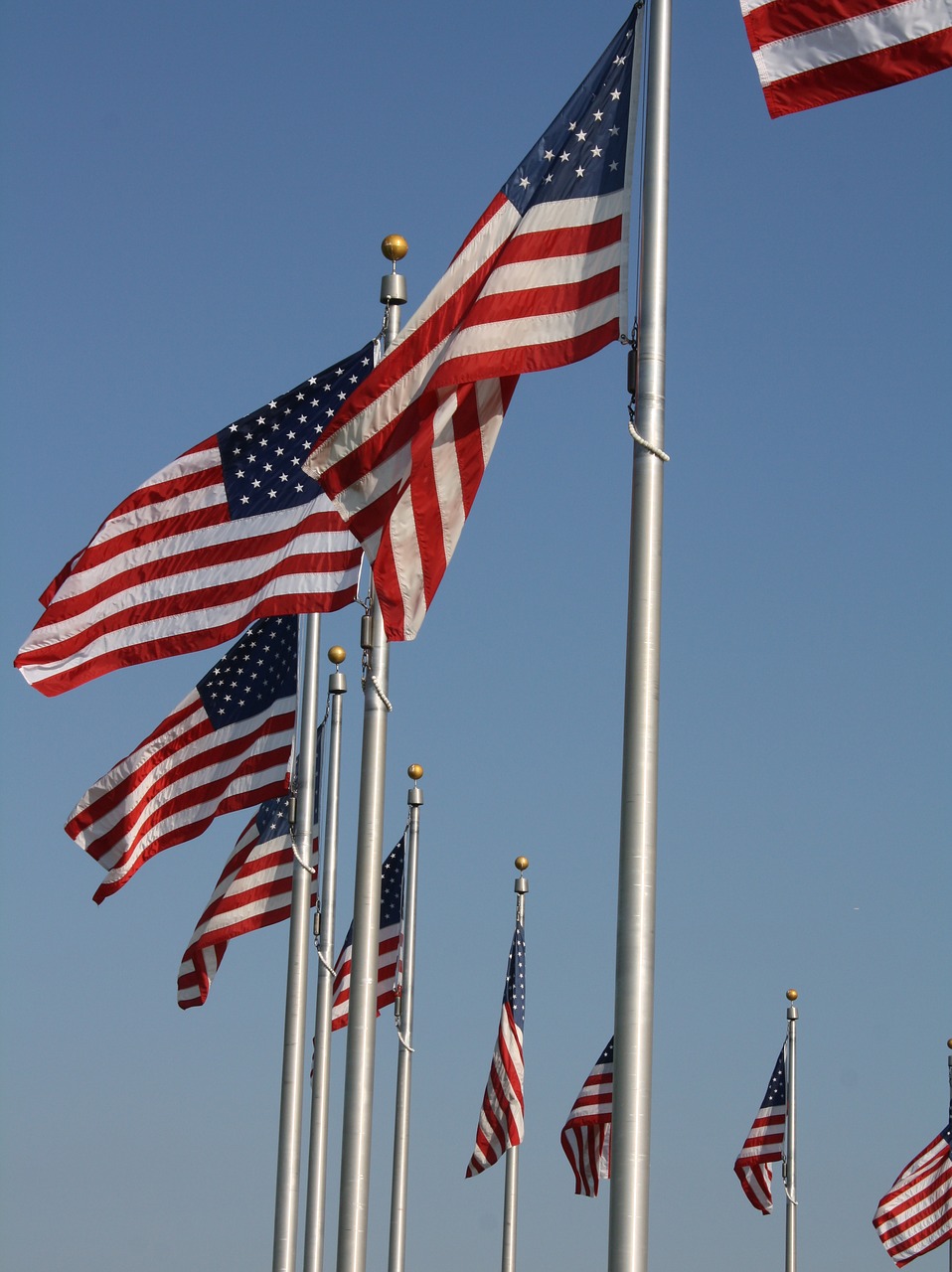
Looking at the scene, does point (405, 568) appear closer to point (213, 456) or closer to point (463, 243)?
point (463, 243)

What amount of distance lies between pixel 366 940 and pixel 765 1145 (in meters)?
23.5

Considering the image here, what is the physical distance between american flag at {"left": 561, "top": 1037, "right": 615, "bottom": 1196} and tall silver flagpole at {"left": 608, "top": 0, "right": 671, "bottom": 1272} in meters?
21.2

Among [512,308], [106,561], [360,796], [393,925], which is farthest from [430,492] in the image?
[393,925]

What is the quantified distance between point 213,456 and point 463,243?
5.95 m

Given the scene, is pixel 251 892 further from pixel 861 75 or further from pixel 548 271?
pixel 861 75

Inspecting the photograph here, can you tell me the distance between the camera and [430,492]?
13.2 metres

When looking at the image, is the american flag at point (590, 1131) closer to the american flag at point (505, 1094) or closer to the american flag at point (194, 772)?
the american flag at point (505, 1094)

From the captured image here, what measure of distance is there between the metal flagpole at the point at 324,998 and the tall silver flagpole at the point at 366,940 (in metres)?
6.42

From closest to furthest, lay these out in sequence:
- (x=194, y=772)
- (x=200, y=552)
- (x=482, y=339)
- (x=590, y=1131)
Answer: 1. (x=482, y=339)
2. (x=200, y=552)
3. (x=194, y=772)
4. (x=590, y=1131)

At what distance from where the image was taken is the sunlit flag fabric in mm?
11203

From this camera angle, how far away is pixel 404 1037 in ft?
88.7

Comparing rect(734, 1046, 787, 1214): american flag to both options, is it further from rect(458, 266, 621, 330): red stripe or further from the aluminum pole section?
rect(458, 266, 621, 330): red stripe

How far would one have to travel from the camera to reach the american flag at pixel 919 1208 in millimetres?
36844

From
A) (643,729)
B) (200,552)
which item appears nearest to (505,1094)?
(200,552)
